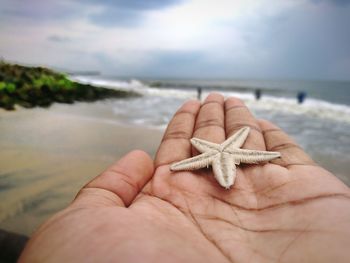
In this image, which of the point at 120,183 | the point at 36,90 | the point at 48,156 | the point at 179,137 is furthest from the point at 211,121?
the point at 36,90

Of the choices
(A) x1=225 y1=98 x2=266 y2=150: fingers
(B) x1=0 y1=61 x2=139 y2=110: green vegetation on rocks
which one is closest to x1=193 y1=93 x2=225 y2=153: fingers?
(A) x1=225 y1=98 x2=266 y2=150: fingers

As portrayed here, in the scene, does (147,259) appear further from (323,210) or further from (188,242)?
(323,210)

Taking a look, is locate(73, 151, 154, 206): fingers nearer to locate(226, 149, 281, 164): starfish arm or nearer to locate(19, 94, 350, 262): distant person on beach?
locate(19, 94, 350, 262): distant person on beach

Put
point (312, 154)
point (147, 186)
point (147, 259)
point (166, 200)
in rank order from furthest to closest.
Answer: point (312, 154), point (147, 186), point (166, 200), point (147, 259)

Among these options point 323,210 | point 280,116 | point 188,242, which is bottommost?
point 280,116

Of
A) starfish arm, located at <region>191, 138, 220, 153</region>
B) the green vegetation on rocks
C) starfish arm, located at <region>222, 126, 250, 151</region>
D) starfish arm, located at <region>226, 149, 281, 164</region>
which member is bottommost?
the green vegetation on rocks

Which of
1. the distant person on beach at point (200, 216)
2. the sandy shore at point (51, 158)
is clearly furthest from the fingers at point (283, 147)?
the sandy shore at point (51, 158)

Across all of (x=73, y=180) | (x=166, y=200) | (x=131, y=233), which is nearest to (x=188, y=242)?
(x=131, y=233)
